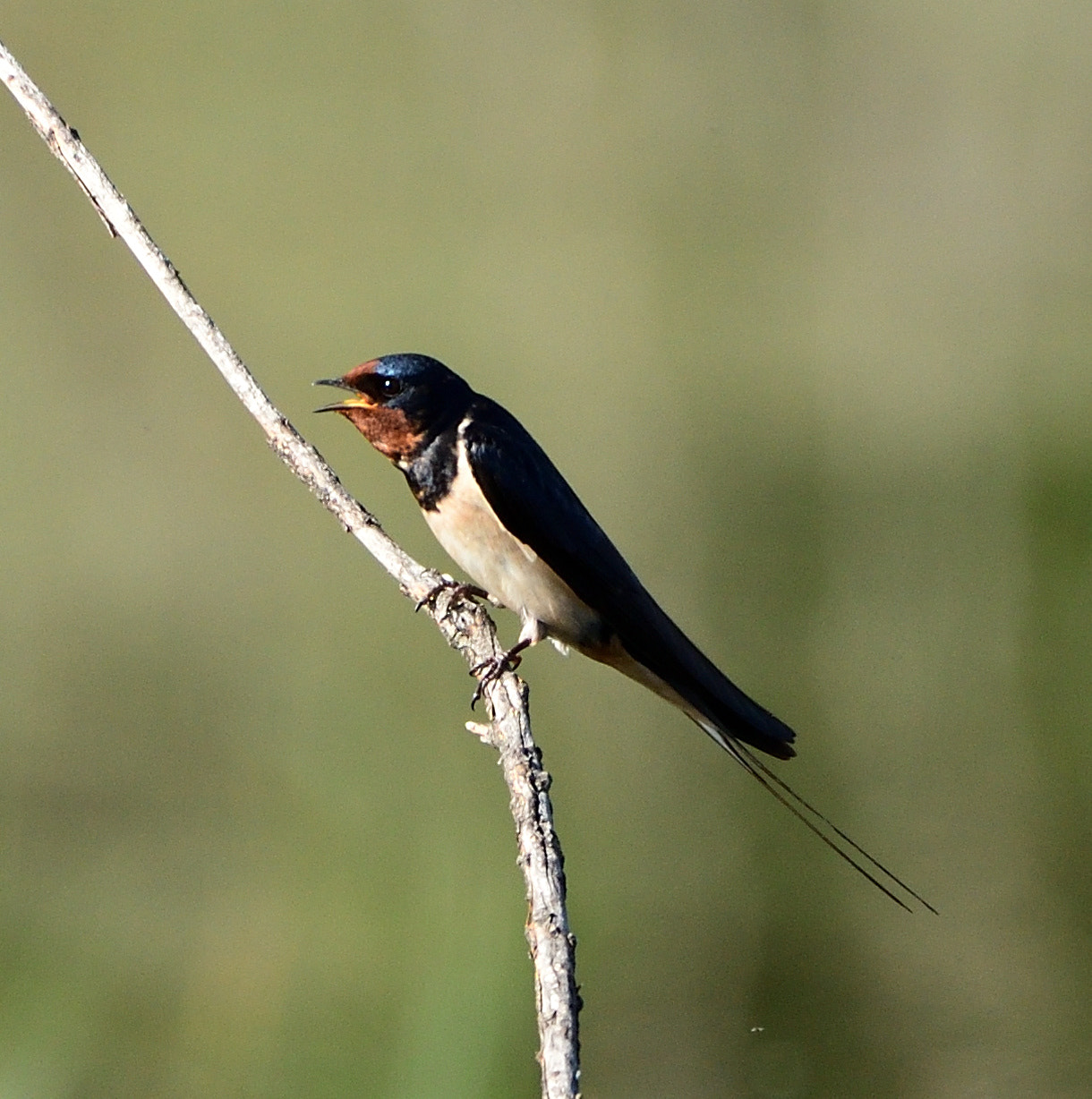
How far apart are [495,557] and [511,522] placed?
5 cm

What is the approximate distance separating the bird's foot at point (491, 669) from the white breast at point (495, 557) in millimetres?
177

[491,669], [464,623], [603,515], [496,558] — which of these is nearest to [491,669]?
[491,669]

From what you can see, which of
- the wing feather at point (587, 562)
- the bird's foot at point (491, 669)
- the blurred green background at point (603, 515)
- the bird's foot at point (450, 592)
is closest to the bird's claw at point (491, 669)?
the bird's foot at point (491, 669)

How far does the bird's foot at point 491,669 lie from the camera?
5.83 feet

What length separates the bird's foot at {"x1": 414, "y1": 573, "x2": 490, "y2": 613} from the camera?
6.46 feet

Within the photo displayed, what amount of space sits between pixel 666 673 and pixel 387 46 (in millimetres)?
2629

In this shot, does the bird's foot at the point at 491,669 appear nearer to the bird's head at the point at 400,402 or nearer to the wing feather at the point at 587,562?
the wing feather at the point at 587,562

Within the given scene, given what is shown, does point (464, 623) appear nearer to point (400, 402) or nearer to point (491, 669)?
point (491, 669)

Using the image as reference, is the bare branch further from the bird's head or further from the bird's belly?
the bird's head

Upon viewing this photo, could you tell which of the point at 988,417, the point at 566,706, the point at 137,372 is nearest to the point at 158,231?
the point at 137,372

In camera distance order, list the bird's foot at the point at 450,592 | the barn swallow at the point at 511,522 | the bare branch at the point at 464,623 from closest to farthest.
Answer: the bare branch at the point at 464,623 < the bird's foot at the point at 450,592 < the barn swallow at the point at 511,522

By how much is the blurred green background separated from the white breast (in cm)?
89

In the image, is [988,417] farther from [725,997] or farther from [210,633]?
[210,633]

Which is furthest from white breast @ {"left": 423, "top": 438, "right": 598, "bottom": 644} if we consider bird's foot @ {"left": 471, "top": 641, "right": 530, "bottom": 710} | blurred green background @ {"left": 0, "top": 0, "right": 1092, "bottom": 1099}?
blurred green background @ {"left": 0, "top": 0, "right": 1092, "bottom": 1099}
